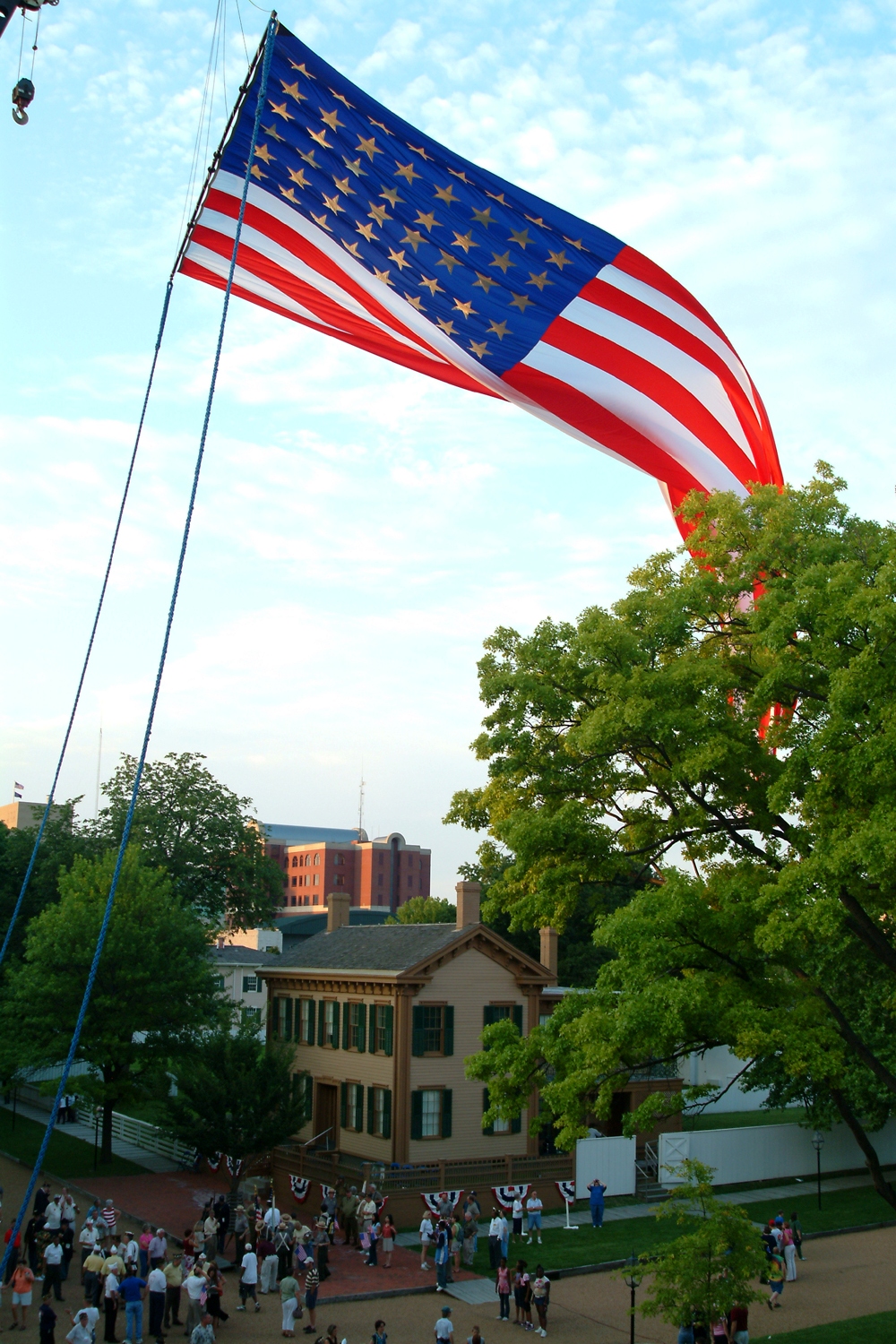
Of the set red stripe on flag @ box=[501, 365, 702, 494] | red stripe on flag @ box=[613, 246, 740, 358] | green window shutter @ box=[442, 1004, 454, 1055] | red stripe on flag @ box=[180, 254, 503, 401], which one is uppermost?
red stripe on flag @ box=[613, 246, 740, 358]

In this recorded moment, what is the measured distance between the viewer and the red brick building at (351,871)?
141 metres

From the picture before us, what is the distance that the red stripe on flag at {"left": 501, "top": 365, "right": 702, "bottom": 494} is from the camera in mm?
19547

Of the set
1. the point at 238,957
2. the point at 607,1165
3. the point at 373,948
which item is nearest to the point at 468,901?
the point at 373,948

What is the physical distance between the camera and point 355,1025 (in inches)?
1400

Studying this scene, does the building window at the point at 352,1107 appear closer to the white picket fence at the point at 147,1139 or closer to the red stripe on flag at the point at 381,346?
the white picket fence at the point at 147,1139

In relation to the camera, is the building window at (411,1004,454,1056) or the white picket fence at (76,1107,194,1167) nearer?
the building window at (411,1004,454,1056)

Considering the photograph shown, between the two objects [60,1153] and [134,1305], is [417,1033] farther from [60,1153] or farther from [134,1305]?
[134,1305]

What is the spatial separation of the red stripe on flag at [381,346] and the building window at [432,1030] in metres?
20.8

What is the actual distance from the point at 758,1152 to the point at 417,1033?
12.9 meters

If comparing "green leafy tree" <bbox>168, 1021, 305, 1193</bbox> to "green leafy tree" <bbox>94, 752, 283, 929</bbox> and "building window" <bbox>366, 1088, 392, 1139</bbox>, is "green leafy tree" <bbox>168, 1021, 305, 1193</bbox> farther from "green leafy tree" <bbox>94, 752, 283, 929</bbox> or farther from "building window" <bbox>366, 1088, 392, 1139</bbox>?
"green leafy tree" <bbox>94, 752, 283, 929</bbox>

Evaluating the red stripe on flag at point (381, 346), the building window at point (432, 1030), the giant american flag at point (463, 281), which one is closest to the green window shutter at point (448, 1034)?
the building window at point (432, 1030)

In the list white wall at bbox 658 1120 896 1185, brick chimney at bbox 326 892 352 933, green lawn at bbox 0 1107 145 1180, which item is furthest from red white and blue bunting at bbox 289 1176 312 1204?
brick chimney at bbox 326 892 352 933

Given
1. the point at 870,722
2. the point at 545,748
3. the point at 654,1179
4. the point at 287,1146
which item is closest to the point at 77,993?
the point at 287,1146

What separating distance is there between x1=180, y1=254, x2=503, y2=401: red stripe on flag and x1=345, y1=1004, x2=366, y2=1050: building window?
2221 cm
